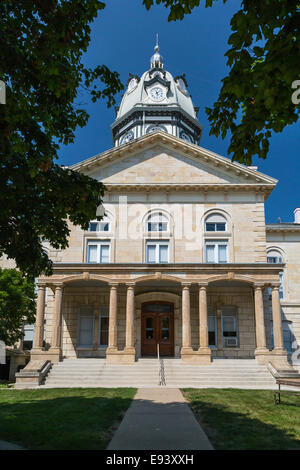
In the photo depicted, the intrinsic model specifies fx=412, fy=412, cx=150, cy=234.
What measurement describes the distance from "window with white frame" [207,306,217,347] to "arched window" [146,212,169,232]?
232 inches

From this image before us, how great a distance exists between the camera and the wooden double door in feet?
84.4

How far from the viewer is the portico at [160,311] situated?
2262 cm

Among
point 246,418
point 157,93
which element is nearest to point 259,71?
point 246,418

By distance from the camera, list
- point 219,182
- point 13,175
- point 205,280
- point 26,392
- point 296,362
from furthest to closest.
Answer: point 296,362 → point 219,182 → point 205,280 → point 26,392 → point 13,175

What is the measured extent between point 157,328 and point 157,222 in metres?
6.76

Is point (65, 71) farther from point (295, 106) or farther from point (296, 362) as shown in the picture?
point (296, 362)

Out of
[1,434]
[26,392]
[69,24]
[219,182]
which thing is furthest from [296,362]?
[69,24]

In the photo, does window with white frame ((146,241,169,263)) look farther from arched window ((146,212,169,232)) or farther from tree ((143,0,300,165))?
tree ((143,0,300,165))

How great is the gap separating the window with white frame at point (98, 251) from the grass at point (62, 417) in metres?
11.1

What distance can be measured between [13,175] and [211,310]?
19319 millimetres

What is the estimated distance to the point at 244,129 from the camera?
638 centimetres

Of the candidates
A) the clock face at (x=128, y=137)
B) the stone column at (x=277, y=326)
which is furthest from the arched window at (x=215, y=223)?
the clock face at (x=128, y=137)

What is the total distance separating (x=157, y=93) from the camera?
51781mm

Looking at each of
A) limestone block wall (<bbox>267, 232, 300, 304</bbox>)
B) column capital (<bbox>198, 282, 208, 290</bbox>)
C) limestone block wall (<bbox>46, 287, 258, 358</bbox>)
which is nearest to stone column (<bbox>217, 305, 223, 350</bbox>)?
limestone block wall (<bbox>46, 287, 258, 358</bbox>)
